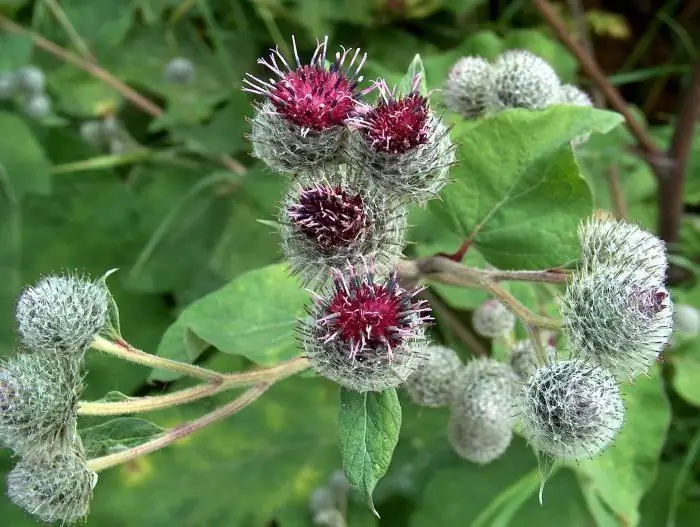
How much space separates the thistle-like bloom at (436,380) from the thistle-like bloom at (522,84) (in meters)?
0.71

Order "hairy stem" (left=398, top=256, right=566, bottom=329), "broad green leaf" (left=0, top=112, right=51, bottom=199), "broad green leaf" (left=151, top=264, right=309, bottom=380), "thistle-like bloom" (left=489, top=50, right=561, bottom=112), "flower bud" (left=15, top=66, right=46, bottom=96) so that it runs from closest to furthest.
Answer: "hairy stem" (left=398, top=256, right=566, bottom=329) < "broad green leaf" (left=151, top=264, right=309, bottom=380) < "thistle-like bloom" (left=489, top=50, right=561, bottom=112) < "broad green leaf" (left=0, top=112, right=51, bottom=199) < "flower bud" (left=15, top=66, right=46, bottom=96)

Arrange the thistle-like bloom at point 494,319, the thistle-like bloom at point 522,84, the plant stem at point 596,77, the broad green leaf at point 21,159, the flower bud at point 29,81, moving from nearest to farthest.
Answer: the thistle-like bloom at point 522,84 → the thistle-like bloom at point 494,319 → the plant stem at point 596,77 → the broad green leaf at point 21,159 → the flower bud at point 29,81

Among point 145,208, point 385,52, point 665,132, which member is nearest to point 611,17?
point 665,132

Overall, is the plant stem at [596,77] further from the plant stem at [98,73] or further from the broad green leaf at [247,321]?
the broad green leaf at [247,321]

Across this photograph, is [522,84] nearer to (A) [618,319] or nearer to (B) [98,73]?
(A) [618,319]

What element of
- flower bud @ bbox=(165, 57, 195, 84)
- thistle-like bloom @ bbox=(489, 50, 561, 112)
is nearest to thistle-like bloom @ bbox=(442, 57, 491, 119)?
thistle-like bloom @ bbox=(489, 50, 561, 112)

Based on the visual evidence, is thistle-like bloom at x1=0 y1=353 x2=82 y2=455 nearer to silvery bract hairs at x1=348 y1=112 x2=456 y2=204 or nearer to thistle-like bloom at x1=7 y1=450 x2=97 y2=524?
thistle-like bloom at x1=7 y1=450 x2=97 y2=524

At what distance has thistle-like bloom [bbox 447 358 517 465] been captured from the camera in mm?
1885

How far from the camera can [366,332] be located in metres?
1.35

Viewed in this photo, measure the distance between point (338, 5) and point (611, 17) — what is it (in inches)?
60.4

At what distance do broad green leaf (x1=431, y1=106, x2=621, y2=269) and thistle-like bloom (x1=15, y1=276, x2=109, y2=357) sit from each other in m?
0.88

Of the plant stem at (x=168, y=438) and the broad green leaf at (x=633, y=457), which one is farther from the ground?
the plant stem at (x=168, y=438)

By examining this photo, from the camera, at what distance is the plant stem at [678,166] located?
2.91 metres

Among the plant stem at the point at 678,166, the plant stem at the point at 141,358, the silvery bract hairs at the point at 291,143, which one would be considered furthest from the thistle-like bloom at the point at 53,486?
the plant stem at the point at 678,166
